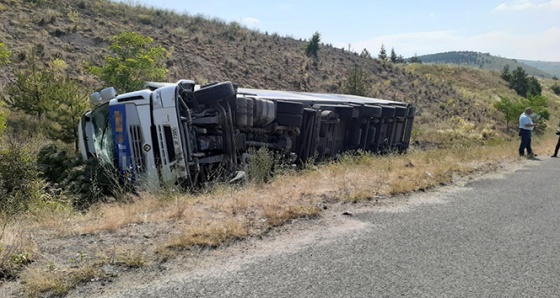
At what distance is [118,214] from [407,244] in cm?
359

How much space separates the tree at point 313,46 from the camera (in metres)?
39.6

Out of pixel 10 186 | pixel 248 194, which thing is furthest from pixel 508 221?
pixel 10 186

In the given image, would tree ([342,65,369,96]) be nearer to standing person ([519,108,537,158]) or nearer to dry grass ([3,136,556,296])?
standing person ([519,108,537,158])

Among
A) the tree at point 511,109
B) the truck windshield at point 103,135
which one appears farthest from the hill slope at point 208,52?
the truck windshield at point 103,135

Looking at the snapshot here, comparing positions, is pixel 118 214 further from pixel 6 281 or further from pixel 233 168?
pixel 233 168

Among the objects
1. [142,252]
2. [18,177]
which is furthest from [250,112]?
[142,252]

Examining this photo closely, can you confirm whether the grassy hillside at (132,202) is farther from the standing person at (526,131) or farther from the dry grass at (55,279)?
the standing person at (526,131)

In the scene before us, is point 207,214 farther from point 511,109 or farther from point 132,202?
point 511,109

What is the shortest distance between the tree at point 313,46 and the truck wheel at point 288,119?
29777 millimetres

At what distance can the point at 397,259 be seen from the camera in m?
4.51

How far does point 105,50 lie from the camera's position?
81.0ft

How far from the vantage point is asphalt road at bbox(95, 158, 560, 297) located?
3783mm

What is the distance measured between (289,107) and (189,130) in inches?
116

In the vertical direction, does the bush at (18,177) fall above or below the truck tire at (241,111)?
below
